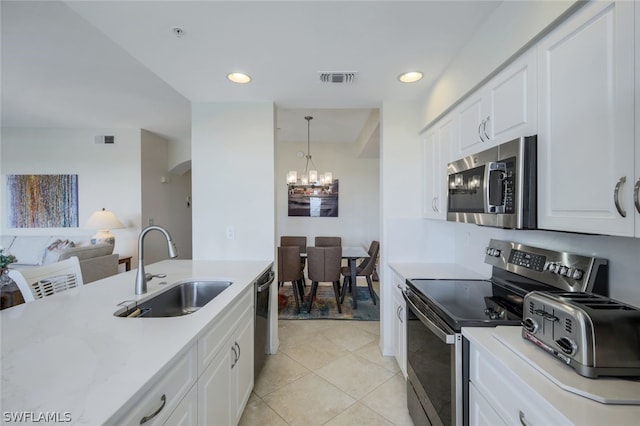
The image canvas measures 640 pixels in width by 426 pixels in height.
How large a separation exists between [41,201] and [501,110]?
664cm

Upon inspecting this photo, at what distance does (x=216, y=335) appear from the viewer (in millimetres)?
1263

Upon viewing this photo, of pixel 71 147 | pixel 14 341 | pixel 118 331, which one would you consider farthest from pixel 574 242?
pixel 71 147

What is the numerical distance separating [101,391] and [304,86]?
2.23 m

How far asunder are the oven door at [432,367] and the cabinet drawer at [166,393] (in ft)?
3.60

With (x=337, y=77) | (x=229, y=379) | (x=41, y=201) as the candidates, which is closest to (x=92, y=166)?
(x=41, y=201)

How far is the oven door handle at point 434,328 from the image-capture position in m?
1.17

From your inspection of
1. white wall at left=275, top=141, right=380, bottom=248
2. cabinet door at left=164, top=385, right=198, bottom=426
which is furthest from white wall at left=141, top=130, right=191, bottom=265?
cabinet door at left=164, top=385, right=198, bottom=426

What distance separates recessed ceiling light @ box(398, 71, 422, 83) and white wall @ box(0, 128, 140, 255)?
4686 millimetres

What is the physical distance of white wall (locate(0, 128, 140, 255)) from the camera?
4.57 meters

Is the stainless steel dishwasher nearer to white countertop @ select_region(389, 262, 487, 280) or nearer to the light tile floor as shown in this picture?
the light tile floor

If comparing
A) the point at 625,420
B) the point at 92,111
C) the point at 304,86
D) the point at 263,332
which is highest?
the point at 92,111

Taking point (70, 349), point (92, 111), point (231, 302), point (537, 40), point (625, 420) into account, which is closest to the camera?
point (625, 420)

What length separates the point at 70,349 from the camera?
0.88m

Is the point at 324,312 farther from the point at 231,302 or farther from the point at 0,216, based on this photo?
the point at 0,216
